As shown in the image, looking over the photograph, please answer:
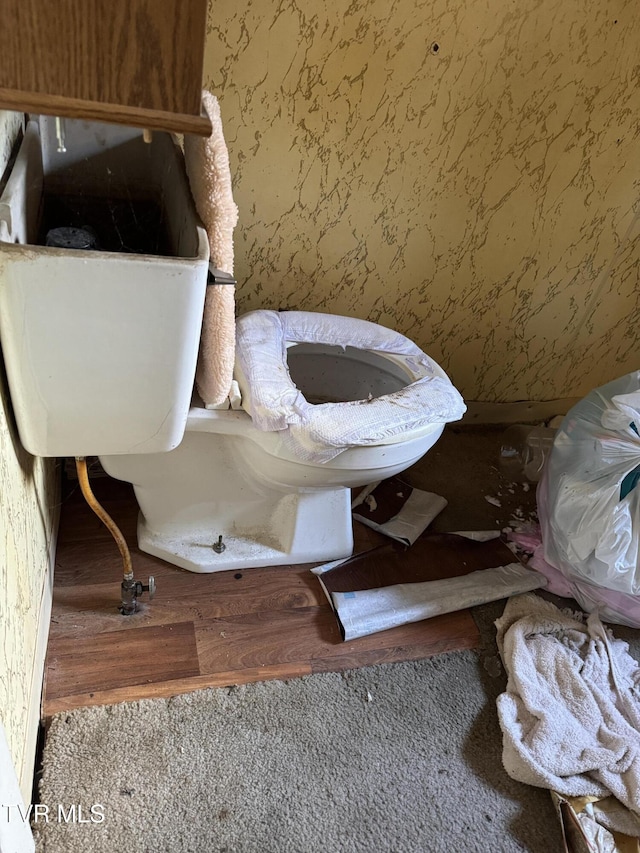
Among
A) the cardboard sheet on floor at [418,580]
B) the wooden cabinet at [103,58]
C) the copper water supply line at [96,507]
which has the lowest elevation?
the cardboard sheet on floor at [418,580]

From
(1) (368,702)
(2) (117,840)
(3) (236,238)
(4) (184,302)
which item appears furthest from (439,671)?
(3) (236,238)

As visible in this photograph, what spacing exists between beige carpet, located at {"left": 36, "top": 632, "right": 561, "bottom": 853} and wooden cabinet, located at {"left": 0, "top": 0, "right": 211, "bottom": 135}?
904mm

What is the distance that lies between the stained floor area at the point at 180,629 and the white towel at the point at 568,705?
0.38ft

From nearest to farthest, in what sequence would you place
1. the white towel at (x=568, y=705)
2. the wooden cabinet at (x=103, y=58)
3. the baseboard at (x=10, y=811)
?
the wooden cabinet at (x=103, y=58) → the baseboard at (x=10, y=811) → the white towel at (x=568, y=705)

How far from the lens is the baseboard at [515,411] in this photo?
1886 millimetres

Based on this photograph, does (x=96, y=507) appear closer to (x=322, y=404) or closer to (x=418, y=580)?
(x=322, y=404)

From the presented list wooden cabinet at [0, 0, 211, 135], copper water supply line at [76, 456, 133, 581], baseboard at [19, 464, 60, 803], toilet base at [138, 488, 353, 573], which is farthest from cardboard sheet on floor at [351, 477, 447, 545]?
wooden cabinet at [0, 0, 211, 135]

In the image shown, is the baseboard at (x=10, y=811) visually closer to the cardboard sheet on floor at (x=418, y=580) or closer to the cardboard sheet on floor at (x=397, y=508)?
the cardboard sheet on floor at (x=418, y=580)

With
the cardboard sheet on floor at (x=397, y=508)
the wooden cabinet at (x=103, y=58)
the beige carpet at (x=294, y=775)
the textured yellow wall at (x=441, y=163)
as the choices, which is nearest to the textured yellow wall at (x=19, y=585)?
the beige carpet at (x=294, y=775)

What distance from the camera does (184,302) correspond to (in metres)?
0.81

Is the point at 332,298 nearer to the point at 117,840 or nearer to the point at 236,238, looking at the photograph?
the point at 236,238

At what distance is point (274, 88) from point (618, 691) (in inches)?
51.5

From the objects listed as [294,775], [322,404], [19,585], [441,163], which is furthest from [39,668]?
[441,163]

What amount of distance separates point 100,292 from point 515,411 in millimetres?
1430
